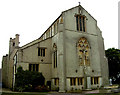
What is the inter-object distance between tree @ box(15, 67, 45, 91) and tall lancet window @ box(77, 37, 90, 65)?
8.82m

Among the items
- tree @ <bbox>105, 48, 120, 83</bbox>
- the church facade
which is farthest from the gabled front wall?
tree @ <bbox>105, 48, 120, 83</bbox>

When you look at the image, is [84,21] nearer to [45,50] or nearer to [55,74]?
[45,50]

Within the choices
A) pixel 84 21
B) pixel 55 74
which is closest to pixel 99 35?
pixel 84 21

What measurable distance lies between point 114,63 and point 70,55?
18.3 meters

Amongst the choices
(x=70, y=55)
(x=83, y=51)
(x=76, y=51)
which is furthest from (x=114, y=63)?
(x=70, y=55)

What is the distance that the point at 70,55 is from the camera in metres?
23.9

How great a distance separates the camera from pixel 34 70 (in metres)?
24.4

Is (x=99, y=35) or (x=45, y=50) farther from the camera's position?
(x=99, y=35)

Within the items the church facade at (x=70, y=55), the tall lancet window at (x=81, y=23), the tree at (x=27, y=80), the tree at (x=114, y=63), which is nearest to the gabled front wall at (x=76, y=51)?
the church facade at (x=70, y=55)

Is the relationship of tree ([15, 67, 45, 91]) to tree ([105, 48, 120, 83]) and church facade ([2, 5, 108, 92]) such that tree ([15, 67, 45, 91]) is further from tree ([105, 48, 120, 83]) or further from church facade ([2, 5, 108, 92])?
tree ([105, 48, 120, 83])

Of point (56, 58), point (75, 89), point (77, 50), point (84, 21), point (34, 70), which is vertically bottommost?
point (75, 89)

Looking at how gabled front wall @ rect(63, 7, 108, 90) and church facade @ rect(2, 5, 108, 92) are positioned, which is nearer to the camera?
church facade @ rect(2, 5, 108, 92)

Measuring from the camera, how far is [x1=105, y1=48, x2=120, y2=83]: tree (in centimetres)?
3574

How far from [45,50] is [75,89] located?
32.1ft
